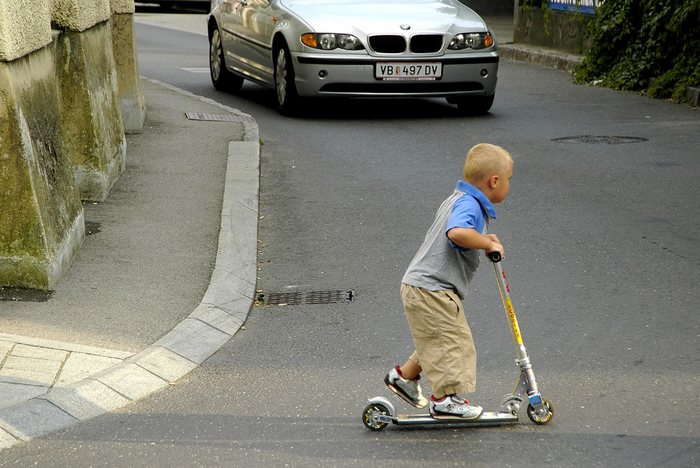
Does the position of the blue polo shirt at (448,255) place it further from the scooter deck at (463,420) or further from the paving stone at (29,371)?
the paving stone at (29,371)

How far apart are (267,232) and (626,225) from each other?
2390 mm

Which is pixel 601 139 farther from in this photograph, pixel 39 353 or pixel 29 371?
pixel 29 371

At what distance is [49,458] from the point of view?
15.0 ft

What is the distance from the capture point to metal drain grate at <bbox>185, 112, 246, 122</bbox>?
515 inches

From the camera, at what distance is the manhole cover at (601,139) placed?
39.0ft

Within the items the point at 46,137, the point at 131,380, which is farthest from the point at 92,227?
the point at 131,380

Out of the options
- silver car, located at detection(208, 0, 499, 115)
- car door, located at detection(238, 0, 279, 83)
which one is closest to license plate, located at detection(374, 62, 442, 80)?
silver car, located at detection(208, 0, 499, 115)

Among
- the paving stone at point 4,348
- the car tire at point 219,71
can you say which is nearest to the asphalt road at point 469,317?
the paving stone at point 4,348

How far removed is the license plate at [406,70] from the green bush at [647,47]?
11.4ft

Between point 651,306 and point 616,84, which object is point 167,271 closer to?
point 651,306

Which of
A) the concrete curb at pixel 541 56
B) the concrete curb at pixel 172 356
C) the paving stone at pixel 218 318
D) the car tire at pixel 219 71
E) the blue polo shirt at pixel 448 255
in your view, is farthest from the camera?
the concrete curb at pixel 541 56

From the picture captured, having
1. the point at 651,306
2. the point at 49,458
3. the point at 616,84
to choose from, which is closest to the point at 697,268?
the point at 651,306

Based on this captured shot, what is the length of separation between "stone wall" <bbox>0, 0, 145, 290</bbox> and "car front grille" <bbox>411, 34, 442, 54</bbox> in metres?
5.12

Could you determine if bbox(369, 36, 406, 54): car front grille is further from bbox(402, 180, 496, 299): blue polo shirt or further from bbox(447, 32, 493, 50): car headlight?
bbox(402, 180, 496, 299): blue polo shirt
